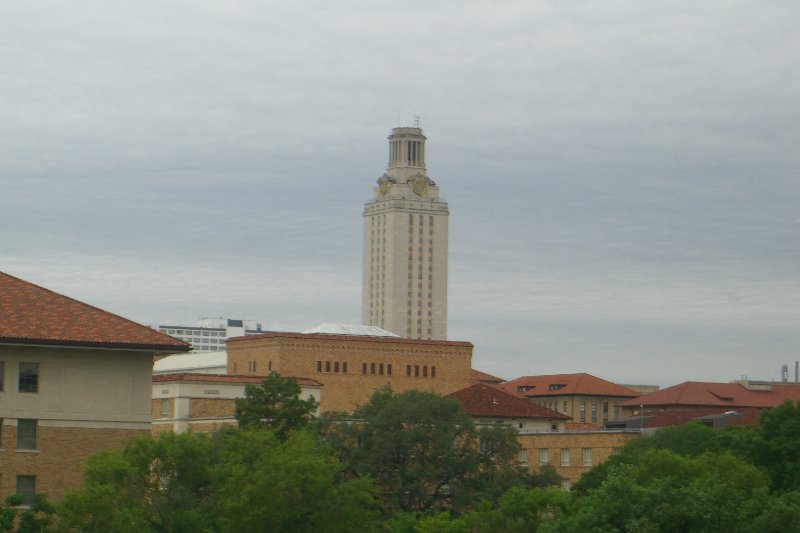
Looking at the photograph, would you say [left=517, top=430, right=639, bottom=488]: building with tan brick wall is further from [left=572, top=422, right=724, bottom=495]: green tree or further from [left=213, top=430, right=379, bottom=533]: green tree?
[left=213, top=430, right=379, bottom=533]: green tree

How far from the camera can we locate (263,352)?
18112 centimetres

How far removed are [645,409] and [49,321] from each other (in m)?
121

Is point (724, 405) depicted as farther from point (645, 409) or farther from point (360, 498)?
point (360, 498)

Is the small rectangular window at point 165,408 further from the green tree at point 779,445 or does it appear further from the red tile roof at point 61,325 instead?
the red tile roof at point 61,325

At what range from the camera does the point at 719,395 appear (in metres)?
180

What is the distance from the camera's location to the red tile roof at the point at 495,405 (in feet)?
490

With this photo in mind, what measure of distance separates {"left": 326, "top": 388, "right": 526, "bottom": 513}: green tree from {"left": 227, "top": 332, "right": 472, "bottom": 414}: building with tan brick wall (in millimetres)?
62797

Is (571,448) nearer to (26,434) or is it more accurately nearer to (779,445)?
(779,445)

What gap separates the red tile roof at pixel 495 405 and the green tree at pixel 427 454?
121ft

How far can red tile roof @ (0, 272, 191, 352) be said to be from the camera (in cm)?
7094

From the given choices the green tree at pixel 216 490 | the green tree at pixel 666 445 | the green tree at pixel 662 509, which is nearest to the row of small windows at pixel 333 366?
the green tree at pixel 666 445

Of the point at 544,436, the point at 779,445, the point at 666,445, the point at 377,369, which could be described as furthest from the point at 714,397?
the point at 779,445

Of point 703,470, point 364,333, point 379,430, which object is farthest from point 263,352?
point 703,470

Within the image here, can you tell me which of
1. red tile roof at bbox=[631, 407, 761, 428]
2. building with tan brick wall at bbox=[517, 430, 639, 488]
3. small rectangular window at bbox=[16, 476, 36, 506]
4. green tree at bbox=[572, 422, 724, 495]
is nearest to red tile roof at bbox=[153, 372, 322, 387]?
building with tan brick wall at bbox=[517, 430, 639, 488]
